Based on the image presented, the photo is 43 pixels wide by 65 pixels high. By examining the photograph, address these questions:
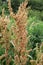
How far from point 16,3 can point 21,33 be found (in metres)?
10.4

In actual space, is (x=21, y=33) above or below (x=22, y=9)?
below

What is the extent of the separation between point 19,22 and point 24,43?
0.76 ft

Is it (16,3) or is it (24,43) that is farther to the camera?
(16,3)

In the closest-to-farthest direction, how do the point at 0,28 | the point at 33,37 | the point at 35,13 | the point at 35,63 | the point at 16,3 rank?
the point at 35,63 → the point at 0,28 → the point at 33,37 → the point at 35,13 → the point at 16,3

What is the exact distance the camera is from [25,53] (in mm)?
3051

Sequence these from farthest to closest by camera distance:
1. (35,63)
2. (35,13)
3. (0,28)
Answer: (35,13) < (0,28) < (35,63)

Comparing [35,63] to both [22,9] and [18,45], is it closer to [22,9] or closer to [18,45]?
[18,45]

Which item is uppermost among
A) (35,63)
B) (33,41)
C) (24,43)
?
(24,43)

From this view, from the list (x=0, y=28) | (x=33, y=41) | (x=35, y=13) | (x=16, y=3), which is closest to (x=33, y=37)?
(x=33, y=41)

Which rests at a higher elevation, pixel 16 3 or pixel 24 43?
pixel 24 43

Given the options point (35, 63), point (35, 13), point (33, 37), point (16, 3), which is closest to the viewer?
point (35, 63)

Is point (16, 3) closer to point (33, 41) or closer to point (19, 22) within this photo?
point (33, 41)

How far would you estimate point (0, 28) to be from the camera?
328 centimetres

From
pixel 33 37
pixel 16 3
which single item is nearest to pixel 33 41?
pixel 33 37
